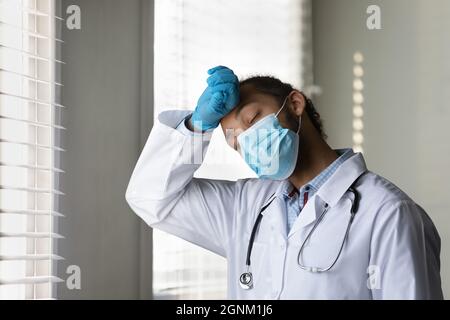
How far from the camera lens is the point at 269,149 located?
4.29 ft

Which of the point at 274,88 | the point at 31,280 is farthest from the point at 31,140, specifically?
the point at 274,88

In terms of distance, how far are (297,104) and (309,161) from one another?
0.13 meters

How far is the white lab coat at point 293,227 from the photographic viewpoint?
→ 3.82 ft

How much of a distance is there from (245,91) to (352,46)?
798 mm

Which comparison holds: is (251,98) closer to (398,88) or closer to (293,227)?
(293,227)

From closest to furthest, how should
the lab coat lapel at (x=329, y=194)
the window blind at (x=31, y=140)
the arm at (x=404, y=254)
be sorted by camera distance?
the arm at (x=404, y=254) → the lab coat lapel at (x=329, y=194) → the window blind at (x=31, y=140)

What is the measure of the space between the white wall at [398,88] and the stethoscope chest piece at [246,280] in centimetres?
82

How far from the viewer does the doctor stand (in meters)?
1.18

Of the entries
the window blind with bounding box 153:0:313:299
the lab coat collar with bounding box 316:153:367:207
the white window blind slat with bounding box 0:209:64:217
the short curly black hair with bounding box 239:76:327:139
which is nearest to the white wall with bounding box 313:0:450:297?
the window blind with bounding box 153:0:313:299

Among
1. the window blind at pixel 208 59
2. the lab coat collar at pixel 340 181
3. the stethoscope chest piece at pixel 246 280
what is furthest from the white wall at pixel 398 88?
the stethoscope chest piece at pixel 246 280

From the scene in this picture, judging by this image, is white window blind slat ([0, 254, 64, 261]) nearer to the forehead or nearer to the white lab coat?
the white lab coat

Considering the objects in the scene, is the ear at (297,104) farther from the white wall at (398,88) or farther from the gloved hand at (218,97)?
the white wall at (398,88)

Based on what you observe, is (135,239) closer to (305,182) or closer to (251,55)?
(305,182)

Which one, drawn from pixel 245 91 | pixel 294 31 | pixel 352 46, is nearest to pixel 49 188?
pixel 245 91
